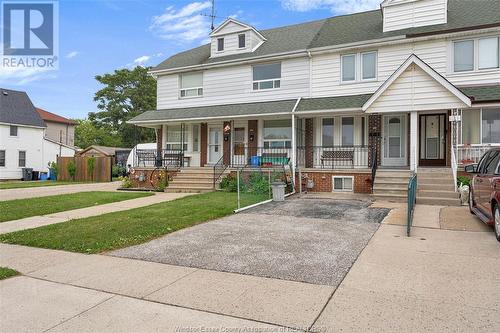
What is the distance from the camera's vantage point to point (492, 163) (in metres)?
8.39

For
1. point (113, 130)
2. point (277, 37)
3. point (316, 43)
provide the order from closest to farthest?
1. point (316, 43)
2. point (277, 37)
3. point (113, 130)

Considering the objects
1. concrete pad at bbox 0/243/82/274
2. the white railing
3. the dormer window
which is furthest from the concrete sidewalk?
the white railing

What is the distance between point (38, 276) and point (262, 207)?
7.41 meters

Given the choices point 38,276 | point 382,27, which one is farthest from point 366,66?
point 38,276

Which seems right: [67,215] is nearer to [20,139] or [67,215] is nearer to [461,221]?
[461,221]

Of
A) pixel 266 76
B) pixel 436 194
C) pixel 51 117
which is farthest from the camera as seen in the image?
pixel 51 117

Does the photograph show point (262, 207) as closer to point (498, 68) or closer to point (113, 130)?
point (498, 68)

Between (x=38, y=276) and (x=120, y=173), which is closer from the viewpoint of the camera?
(x=38, y=276)

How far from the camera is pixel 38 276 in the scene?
18.2ft

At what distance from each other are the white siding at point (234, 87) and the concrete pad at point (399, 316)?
14757 mm

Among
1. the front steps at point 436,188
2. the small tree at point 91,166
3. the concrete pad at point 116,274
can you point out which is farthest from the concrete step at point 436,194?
the small tree at point 91,166

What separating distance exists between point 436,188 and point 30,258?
12271 mm

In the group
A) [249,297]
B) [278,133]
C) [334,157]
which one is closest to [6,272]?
[249,297]

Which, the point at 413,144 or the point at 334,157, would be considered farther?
the point at 334,157
